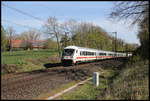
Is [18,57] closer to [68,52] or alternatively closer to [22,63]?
[22,63]

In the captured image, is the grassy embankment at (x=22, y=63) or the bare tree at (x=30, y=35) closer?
the grassy embankment at (x=22, y=63)

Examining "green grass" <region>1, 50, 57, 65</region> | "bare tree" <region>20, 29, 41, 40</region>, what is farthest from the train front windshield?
"bare tree" <region>20, 29, 41, 40</region>

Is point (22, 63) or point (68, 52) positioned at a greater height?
point (68, 52)

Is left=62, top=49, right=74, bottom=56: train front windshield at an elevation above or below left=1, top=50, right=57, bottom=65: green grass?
above

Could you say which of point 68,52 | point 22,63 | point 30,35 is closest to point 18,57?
point 22,63

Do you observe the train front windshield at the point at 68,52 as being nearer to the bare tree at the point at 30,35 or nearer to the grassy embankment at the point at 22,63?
the grassy embankment at the point at 22,63

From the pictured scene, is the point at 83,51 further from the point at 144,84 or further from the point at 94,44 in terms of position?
the point at 94,44

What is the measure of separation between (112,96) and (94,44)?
49640 millimetres

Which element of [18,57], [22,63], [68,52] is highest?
[68,52]

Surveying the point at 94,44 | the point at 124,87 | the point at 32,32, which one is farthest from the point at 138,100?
the point at 32,32

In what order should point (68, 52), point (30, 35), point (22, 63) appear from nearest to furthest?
1. point (22, 63)
2. point (68, 52)
3. point (30, 35)

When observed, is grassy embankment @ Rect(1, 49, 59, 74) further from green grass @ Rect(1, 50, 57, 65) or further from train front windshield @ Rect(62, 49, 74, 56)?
train front windshield @ Rect(62, 49, 74, 56)

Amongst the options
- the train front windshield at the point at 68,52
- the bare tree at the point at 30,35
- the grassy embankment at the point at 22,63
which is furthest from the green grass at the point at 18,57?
the bare tree at the point at 30,35

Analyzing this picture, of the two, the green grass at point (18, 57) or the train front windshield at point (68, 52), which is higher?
the train front windshield at point (68, 52)
